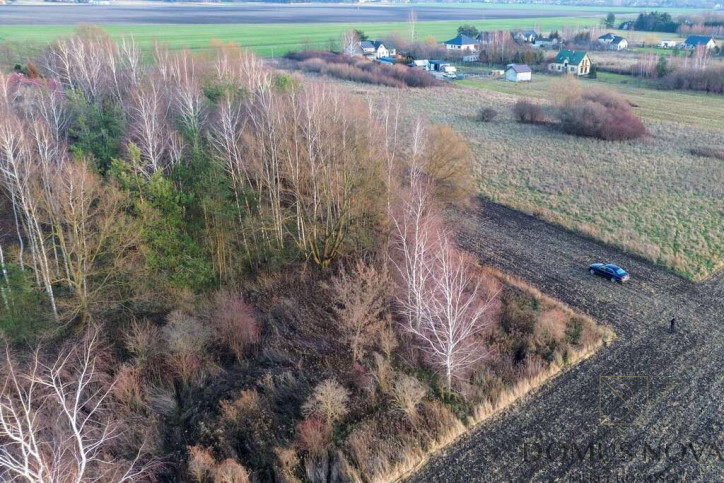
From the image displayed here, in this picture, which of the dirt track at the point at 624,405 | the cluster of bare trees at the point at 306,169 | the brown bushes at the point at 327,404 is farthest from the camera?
the cluster of bare trees at the point at 306,169

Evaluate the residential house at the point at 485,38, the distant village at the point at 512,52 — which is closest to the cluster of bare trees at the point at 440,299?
the distant village at the point at 512,52

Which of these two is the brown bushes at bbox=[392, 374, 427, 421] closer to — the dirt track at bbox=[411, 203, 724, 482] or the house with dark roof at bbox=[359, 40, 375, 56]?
the dirt track at bbox=[411, 203, 724, 482]

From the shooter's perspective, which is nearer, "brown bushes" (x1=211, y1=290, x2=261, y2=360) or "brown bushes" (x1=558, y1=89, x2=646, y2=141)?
"brown bushes" (x1=211, y1=290, x2=261, y2=360)

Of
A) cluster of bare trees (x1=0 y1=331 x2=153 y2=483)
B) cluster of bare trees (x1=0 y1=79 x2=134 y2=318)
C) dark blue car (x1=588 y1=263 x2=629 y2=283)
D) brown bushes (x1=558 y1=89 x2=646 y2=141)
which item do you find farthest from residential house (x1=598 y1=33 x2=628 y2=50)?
cluster of bare trees (x1=0 y1=331 x2=153 y2=483)

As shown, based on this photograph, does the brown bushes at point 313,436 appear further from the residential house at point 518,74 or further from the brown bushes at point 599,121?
the residential house at point 518,74

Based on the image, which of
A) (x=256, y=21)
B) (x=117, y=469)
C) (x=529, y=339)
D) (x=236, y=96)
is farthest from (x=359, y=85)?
(x=256, y=21)

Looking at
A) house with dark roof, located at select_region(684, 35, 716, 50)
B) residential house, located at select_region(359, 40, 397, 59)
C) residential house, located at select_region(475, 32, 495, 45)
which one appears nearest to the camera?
house with dark roof, located at select_region(684, 35, 716, 50)
